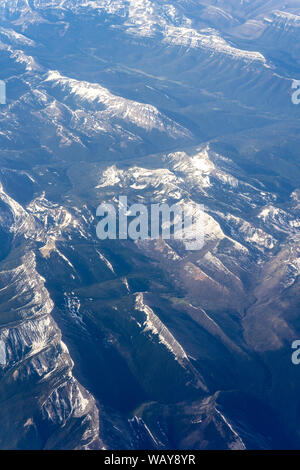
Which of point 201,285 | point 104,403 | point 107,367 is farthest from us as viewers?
point 201,285

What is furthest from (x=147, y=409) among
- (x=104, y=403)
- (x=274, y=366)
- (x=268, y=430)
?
(x=274, y=366)

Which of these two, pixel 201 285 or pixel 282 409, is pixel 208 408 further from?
pixel 201 285

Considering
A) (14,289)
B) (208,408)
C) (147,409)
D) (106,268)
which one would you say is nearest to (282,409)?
(208,408)

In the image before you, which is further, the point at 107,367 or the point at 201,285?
the point at 201,285

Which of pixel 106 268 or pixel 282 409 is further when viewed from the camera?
pixel 106 268

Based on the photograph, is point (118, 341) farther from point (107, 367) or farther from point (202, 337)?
point (202, 337)
